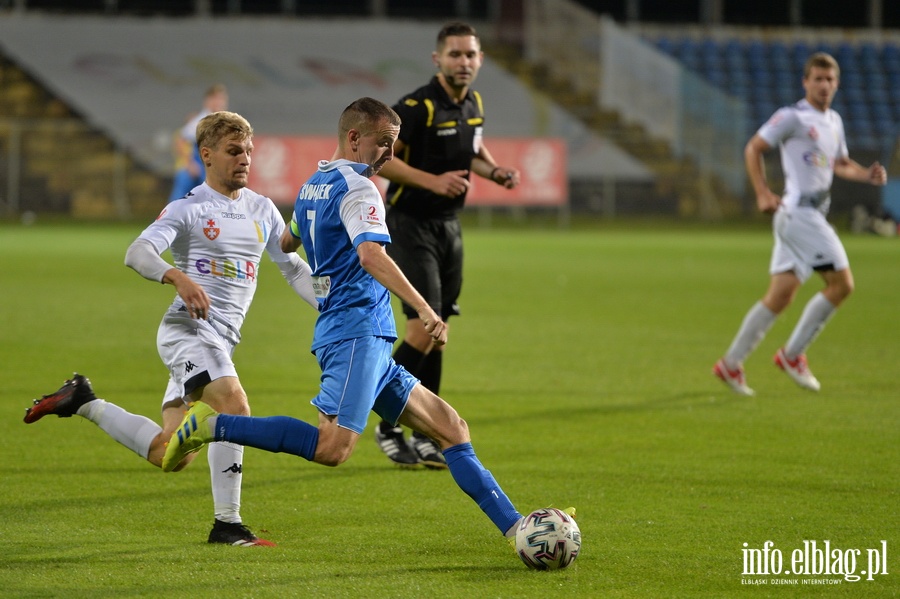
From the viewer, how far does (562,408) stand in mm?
9031

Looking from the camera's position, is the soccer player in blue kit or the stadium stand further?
the stadium stand

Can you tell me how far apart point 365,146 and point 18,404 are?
449 cm

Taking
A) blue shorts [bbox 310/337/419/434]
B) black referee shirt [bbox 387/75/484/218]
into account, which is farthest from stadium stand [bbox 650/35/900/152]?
blue shorts [bbox 310/337/419/434]

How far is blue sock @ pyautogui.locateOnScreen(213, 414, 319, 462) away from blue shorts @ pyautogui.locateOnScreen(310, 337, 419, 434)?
0.12 m

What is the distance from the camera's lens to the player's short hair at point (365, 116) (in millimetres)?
5168

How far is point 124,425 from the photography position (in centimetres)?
598

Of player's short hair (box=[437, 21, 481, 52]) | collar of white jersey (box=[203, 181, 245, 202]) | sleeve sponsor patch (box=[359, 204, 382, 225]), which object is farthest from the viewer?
player's short hair (box=[437, 21, 481, 52])

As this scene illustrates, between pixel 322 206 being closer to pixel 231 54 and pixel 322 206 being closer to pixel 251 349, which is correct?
pixel 251 349

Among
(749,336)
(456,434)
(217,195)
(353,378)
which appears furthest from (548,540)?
(749,336)

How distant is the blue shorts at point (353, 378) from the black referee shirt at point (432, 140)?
2566 mm

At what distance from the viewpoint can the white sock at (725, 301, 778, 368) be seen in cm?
974

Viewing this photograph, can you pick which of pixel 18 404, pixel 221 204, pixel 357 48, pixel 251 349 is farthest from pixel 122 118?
pixel 221 204

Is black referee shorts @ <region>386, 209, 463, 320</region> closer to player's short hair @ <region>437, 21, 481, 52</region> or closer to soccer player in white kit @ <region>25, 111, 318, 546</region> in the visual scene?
player's short hair @ <region>437, 21, 481, 52</region>

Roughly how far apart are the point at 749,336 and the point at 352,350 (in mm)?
5412
